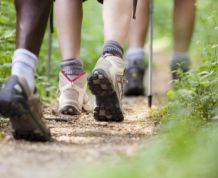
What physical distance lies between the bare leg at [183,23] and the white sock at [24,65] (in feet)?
8.34

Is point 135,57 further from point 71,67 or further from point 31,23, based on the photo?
point 31,23

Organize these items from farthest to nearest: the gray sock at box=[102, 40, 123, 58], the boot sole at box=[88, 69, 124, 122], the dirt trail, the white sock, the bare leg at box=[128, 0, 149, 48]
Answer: the bare leg at box=[128, 0, 149, 48] < the gray sock at box=[102, 40, 123, 58] < the boot sole at box=[88, 69, 124, 122] < the white sock < the dirt trail

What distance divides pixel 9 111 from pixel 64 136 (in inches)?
17.5

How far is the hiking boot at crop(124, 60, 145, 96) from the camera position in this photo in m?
5.25

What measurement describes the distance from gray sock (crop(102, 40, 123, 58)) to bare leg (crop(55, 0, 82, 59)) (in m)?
0.45

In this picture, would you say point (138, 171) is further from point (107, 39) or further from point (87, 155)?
point (107, 39)

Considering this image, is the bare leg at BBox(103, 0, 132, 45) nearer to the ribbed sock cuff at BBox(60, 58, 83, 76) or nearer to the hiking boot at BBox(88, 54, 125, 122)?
the hiking boot at BBox(88, 54, 125, 122)

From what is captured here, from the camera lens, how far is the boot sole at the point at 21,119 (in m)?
2.27

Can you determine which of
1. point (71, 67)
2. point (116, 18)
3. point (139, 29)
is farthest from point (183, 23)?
point (116, 18)

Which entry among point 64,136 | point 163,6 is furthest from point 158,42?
point 64,136

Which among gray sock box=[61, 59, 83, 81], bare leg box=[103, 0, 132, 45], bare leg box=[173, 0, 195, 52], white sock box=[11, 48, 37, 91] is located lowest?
white sock box=[11, 48, 37, 91]

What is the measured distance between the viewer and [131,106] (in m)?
4.55

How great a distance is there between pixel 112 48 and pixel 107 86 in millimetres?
229

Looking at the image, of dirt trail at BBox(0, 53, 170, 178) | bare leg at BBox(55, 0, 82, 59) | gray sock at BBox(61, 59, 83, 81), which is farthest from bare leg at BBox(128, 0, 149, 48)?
gray sock at BBox(61, 59, 83, 81)
